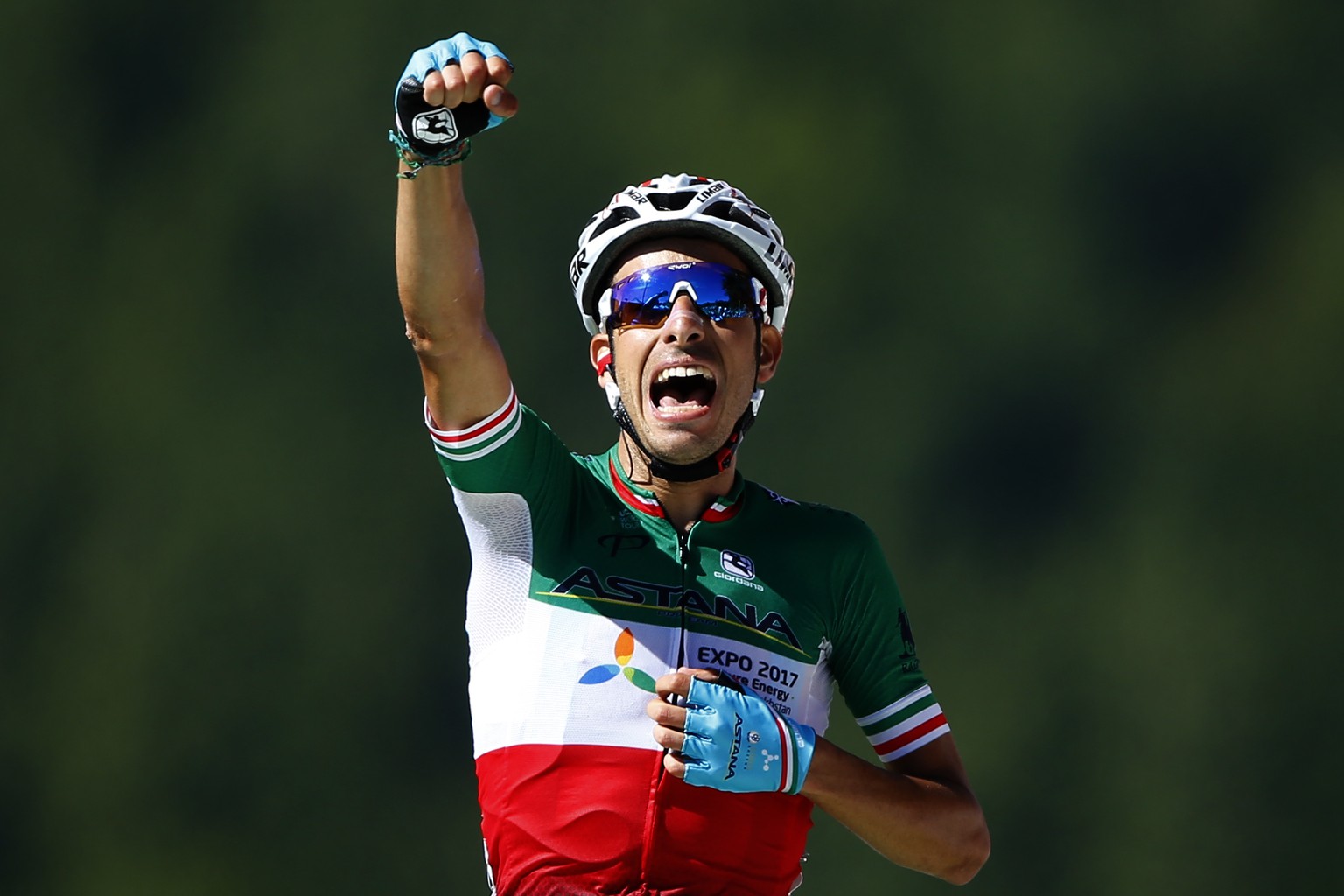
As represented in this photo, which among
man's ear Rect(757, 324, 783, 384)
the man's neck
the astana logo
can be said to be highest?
man's ear Rect(757, 324, 783, 384)

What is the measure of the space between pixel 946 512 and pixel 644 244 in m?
2.89

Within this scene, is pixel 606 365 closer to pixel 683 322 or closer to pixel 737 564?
pixel 683 322

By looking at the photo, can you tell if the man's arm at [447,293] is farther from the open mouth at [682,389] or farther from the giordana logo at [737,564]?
the giordana logo at [737,564]

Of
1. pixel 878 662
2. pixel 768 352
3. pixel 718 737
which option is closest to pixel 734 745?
pixel 718 737

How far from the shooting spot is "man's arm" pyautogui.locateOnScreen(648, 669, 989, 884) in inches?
107

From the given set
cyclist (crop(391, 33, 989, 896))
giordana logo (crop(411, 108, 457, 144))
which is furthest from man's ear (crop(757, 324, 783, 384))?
giordana logo (crop(411, 108, 457, 144))

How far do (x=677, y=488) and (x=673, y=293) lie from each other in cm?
34

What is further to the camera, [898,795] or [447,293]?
[898,795]

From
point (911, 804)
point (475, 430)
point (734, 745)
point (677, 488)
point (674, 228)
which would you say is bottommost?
point (911, 804)

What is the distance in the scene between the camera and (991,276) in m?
5.85

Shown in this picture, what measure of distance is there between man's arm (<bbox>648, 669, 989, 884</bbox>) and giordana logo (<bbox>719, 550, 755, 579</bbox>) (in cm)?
24

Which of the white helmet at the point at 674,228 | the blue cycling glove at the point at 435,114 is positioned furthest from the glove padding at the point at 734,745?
the blue cycling glove at the point at 435,114

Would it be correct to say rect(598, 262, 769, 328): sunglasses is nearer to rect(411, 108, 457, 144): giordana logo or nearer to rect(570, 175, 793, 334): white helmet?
rect(570, 175, 793, 334): white helmet

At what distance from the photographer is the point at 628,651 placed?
2828 millimetres
